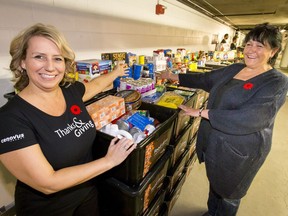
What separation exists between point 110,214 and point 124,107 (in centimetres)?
71

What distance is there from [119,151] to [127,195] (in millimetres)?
343

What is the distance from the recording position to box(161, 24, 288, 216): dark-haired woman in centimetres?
109

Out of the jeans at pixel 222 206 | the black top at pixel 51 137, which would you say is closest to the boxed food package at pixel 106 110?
the black top at pixel 51 137

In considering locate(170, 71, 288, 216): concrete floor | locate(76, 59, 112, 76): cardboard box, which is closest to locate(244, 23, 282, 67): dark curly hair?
locate(76, 59, 112, 76): cardboard box

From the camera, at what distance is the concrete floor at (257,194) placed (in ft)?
5.74

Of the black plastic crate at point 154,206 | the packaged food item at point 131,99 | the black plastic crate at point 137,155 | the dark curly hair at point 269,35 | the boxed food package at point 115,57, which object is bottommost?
the black plastic crate at point 154,206

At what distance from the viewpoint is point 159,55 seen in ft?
6.79

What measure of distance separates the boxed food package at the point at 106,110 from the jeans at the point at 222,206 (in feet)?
3.66

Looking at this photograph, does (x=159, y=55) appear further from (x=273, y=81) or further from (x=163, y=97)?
(x=273, y=81)

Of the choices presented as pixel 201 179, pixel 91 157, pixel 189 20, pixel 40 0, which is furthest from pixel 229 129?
pixel 189 20

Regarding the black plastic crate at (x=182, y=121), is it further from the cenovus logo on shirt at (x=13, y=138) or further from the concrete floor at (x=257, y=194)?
the cenovus logo on shirt at (x=13, y=138)

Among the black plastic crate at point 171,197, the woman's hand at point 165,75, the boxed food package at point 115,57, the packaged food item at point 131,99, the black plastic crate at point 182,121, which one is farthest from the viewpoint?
the woman's hand at point 165,75

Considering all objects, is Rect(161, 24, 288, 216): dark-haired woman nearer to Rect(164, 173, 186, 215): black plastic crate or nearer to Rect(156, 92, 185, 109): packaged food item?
Rect(156, 92, 185, 109): packaged food item

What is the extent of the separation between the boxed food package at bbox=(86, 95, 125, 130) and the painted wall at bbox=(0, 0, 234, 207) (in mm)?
605
